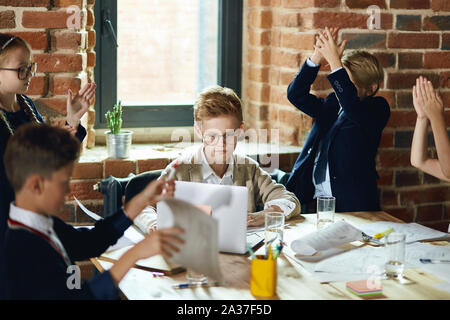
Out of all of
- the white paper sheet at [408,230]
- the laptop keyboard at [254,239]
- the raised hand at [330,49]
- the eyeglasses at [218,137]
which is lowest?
the laptop keyboard at [254,239]

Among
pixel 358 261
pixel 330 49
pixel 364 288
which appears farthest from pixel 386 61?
pixel 364 288

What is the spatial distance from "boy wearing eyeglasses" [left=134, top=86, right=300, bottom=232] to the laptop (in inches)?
10.3

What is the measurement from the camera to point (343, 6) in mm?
3109

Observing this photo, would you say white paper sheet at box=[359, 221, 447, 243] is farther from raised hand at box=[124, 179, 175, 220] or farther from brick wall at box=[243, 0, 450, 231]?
brick wall at box=[243, 0, 450, 231]

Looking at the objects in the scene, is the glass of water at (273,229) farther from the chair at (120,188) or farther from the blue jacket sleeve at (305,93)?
the blue jacket sleeve at (305,93)

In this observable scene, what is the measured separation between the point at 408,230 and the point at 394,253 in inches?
16.9

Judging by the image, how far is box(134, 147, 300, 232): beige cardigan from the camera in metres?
2.45

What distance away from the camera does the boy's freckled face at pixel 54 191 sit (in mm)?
1467

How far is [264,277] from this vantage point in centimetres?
171

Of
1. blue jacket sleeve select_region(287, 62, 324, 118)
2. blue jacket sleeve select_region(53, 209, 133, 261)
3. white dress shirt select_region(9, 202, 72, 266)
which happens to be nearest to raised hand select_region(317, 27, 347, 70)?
blue jacket sleeve select_region(287, 62, 324, 118)

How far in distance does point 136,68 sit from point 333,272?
1.89 metres

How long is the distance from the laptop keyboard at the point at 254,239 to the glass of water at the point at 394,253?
429 millimetres

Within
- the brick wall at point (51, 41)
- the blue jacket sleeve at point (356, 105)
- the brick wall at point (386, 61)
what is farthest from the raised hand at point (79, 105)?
the brick wall at point (386, 61)

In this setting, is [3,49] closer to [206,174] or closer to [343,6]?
[206,174]
